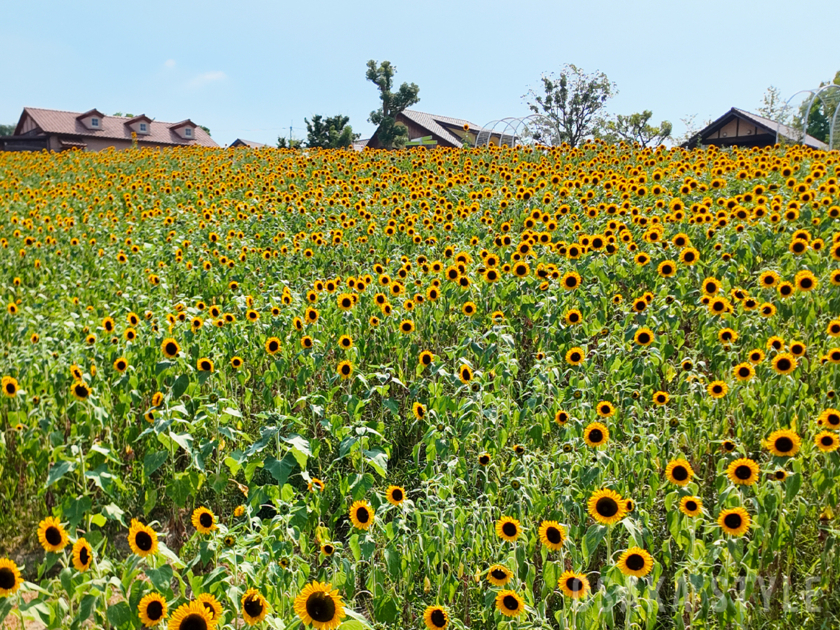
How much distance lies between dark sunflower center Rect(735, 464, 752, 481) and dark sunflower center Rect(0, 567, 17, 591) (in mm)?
2589

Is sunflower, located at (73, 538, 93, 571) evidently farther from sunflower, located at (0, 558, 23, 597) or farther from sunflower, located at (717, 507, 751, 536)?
sunflower, located at (717, 507, 751, 536)

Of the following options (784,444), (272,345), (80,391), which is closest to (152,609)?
(80,391)

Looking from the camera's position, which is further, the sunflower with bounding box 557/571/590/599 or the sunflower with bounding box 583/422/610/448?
the sunflower with bounding box 583/422/610/448

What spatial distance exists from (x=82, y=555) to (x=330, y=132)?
51.3m

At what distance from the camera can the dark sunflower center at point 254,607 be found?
5.52 ft

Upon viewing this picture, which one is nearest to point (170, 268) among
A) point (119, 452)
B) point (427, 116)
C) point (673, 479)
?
point (119, 452)

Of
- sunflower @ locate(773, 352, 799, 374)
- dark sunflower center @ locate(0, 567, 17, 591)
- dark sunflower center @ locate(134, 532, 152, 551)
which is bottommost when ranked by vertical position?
dark sunflower center @ locate(0, 567, 17, 591)

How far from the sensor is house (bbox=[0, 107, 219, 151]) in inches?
2136

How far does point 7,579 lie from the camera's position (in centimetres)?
172

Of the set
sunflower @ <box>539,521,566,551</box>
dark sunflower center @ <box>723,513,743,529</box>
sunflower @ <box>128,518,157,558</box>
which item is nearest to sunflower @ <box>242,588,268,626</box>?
sunflower @ <box>128,518,157,558</box>

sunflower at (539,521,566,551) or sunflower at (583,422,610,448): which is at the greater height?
sunflower at (583,422,610,448)

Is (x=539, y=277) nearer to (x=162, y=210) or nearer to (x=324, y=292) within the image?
(x=324, y=292)

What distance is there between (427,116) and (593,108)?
1743 cm

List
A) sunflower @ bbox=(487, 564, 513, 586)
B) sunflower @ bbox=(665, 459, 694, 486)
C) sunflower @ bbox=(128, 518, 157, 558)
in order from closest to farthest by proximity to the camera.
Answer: sunflower @ bbox=(128, 518, 157, 558)
sunflower @ bbox=(487, 564, 513, 586)
sunflower @ bbox=(665, 459, 694, 486)
